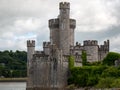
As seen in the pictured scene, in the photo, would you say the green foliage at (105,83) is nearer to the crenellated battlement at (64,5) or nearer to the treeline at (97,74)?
the treeline at (97,74)

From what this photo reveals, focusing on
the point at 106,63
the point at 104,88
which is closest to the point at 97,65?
the point at 106,63

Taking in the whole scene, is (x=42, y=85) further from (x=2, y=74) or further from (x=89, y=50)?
(x=2, y=74)

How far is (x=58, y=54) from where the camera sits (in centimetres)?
6488

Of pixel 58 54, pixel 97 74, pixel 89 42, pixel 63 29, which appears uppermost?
pixel 63 29

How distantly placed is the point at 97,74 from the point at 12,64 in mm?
118864

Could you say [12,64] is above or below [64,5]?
below

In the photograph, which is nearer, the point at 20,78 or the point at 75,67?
the point at 75,67

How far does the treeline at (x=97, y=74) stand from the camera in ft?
189

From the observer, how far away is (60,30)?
73438 mm

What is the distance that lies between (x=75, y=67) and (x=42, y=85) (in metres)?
4.88

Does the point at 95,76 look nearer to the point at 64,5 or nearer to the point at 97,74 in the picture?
the point at 97,74

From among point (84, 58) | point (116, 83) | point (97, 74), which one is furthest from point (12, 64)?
point (116, 83)

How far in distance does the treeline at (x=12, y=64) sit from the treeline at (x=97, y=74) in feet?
299

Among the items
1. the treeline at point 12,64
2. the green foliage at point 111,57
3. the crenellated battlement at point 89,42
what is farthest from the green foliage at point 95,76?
the treeline at point 12,64
